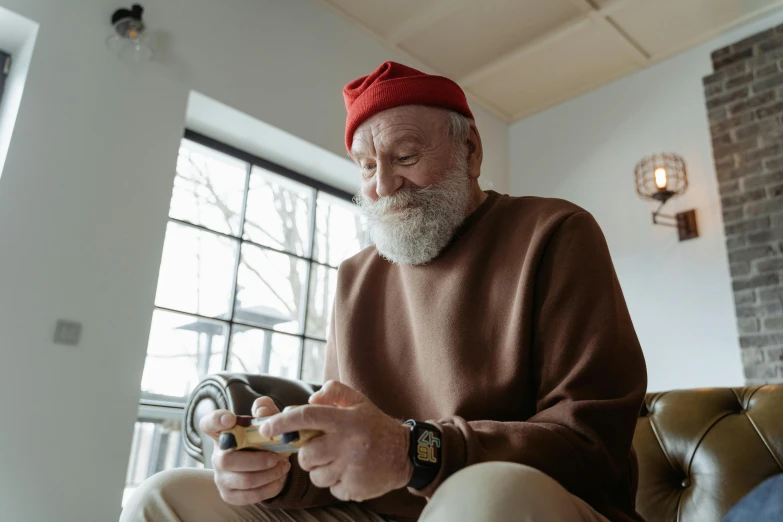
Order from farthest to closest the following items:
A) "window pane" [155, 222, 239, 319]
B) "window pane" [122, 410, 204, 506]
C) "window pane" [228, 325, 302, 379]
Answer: "window pane" [228, 325, 302, 379] → "window pane" [155, 222, 239, 319] → "window pane" [122, 410, 204, 506]

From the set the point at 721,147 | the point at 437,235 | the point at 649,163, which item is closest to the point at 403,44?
the point at 649,163

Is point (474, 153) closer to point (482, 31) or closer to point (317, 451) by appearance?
point (317, 451)

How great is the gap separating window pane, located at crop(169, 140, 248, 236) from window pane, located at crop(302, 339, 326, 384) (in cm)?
74

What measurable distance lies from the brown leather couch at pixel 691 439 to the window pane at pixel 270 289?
1.63m

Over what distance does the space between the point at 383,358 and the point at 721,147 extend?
9.63 ft

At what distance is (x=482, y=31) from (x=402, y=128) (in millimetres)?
2572

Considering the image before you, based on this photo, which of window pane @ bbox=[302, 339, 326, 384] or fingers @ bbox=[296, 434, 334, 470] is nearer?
fingers @ bbox=[296, 434, 334, 470]

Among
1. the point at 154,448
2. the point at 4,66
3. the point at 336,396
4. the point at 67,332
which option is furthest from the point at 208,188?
the point at 336,396

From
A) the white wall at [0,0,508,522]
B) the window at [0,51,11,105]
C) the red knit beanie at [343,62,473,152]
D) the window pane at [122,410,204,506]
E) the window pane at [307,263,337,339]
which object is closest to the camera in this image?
the red knit beanie at [343,62,473,152]

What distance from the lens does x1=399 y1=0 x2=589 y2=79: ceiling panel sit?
11.5 ft

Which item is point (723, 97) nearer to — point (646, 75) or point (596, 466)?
point (646, 75)

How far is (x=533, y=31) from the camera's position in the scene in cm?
370

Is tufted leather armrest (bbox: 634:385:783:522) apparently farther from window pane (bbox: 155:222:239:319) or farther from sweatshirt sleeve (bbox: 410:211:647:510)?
window pane (bbox: 155:222:239:319)

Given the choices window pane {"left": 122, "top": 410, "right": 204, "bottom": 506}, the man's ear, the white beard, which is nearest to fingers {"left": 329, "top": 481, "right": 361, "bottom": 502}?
the white beard
